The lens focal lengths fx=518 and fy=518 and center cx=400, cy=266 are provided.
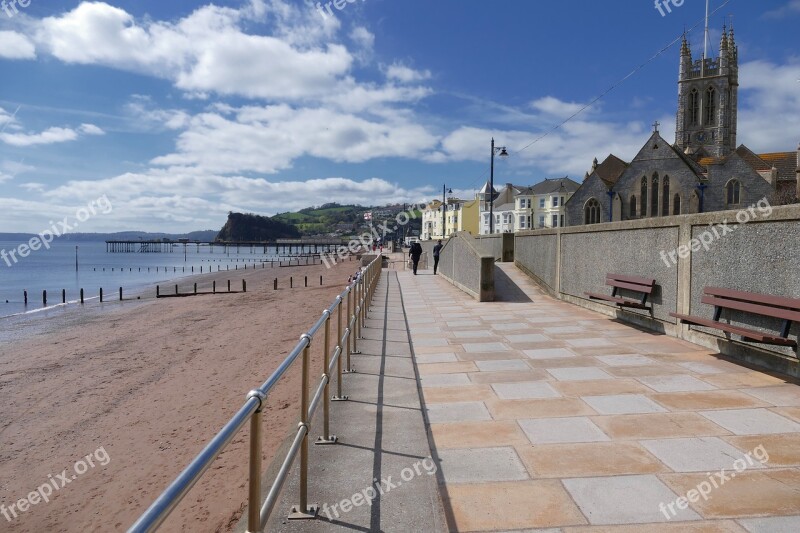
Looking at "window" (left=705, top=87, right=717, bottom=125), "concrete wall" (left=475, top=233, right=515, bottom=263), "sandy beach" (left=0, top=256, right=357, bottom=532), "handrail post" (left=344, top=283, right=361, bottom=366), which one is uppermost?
"window" (left=705, top=87, right=717, bottom=125)

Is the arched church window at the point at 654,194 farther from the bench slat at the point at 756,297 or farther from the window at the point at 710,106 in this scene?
the bench slat at the point at 756,297

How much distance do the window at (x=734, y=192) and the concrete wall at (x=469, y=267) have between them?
40302 millimetres

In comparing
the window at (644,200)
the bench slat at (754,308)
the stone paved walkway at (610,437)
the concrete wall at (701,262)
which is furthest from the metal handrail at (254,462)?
the window at (644,200)

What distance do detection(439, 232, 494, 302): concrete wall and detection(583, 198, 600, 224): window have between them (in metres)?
35.4

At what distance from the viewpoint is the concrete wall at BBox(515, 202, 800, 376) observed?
6.04m

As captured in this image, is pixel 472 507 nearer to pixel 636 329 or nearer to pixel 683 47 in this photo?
pixel 636 329

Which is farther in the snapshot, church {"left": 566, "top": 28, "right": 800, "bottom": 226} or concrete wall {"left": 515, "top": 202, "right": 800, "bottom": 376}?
church {"left": 566, "top": 28, "right": 800, "bottom": 226}

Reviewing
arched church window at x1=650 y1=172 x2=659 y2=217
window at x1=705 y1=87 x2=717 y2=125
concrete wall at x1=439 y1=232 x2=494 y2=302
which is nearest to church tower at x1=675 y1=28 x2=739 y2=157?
window at x1=705 y1=87 x2=717 y2=125

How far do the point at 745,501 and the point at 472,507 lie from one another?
1.67m

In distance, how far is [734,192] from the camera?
4891cm

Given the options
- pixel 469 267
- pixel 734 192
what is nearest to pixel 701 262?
pixel 469 267

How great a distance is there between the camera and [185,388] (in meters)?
10.4

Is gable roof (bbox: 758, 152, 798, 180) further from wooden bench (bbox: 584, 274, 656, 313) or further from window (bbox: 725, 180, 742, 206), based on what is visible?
wooden bench (bbox: 584, 274, 656, 313)

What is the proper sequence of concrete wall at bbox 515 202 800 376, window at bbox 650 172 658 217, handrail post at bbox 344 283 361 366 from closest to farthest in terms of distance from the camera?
concrete wall at bbox 515 202 800 376 → handrail post at bbox 344 283 361 366 → window at bbox 650 172 658 217
